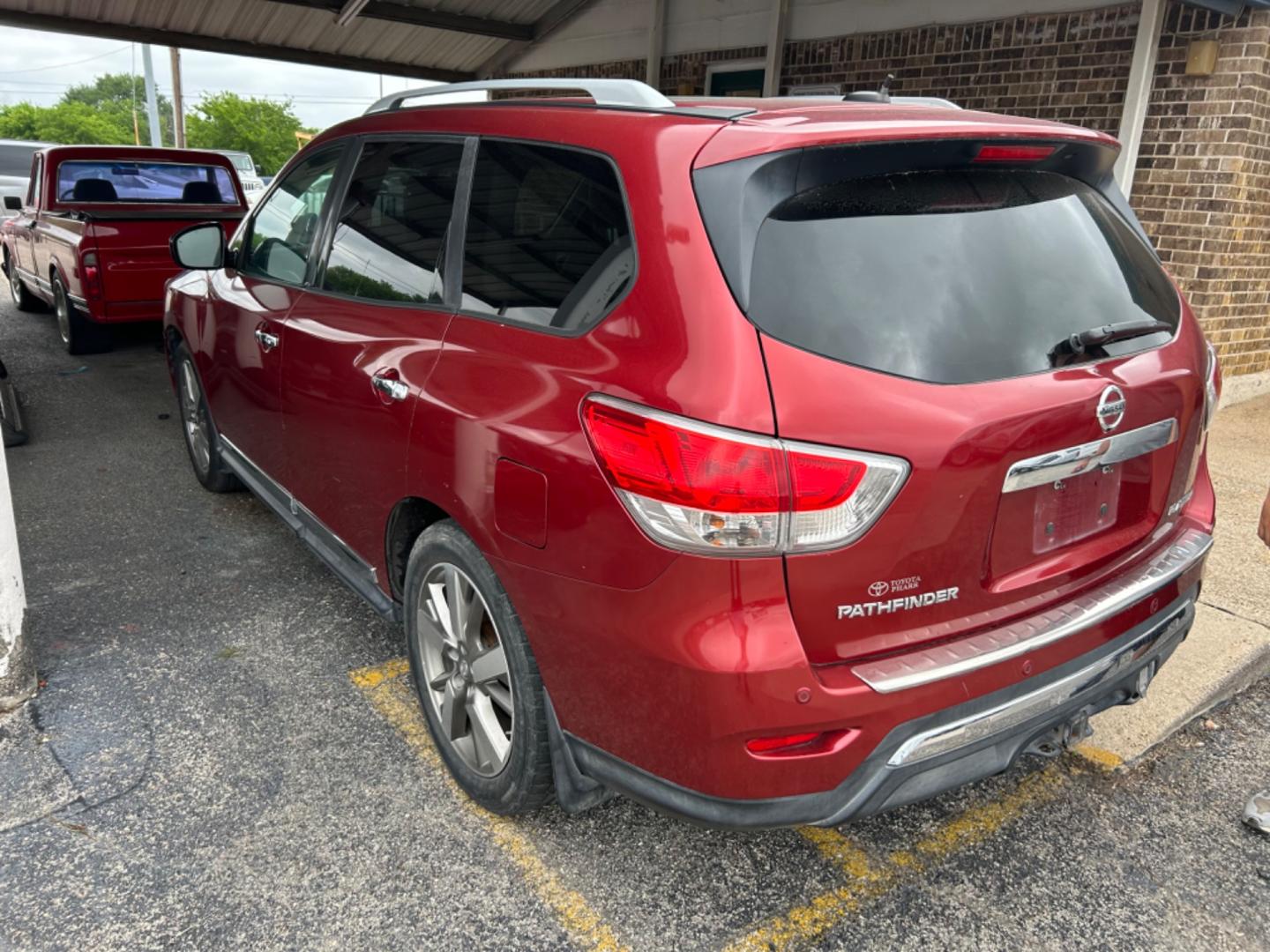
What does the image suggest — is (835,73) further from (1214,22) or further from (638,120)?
(638,120)

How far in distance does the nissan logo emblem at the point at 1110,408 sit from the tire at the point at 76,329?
869 centimetres

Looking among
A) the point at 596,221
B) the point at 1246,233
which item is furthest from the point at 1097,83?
the point at 596,221

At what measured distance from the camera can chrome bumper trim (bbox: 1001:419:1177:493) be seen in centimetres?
208

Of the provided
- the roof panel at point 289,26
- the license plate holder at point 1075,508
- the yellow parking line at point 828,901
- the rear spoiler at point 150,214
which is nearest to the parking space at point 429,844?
the yellow parking line at point 828,901

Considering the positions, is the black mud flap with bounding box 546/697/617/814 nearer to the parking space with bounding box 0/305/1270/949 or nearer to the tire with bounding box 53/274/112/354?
the parking space with bounding box 0/305/1270/949

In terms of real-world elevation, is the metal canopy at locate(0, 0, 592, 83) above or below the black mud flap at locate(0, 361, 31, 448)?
above

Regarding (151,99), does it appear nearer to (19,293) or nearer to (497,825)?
(19,293)

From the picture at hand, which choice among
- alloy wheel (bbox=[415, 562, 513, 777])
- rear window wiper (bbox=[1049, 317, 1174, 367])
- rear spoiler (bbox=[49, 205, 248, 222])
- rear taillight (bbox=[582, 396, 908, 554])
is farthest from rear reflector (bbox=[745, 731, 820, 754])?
rear spoiler (bbox=[49, 205, 248, 222])

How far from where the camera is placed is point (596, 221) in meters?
2.26

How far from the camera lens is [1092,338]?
2223 millimetres

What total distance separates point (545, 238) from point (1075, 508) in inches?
55.5

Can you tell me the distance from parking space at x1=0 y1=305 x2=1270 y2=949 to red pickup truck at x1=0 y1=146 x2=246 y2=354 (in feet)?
16.1

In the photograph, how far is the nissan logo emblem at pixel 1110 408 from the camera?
85.7 inches

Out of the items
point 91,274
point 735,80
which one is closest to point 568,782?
point 91,274
